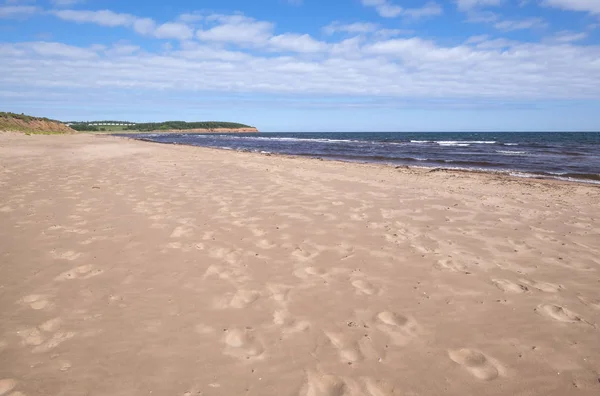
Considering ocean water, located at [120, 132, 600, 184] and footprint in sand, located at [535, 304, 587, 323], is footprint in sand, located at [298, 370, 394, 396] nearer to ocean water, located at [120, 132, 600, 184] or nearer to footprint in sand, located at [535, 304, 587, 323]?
footprint in sand, located at [535, 304, 587, 323]

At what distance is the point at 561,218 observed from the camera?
7348mm

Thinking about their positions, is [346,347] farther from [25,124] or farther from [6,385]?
[25,124]

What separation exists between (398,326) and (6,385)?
2975 mm

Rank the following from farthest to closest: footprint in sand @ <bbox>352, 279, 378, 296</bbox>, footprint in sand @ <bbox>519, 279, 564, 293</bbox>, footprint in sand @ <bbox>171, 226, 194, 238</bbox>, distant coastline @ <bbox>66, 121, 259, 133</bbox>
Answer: distant coastline @ <bbox>66, 121, 259, 133</bbox> → footprint in sand @ <bbox>171, 226, 194, 238</bbox> → footprint in sand @ <bbox>519, 279, 564, 293</bbox> → footprint in sand @ <bbox>352, 279, 378, 296</bbox>

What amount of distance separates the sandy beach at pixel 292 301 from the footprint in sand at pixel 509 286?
0.02 meters

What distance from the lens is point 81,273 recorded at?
4.18 metres

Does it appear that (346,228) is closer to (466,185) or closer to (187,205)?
(187,205)

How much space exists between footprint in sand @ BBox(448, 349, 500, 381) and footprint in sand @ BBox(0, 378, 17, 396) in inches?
124

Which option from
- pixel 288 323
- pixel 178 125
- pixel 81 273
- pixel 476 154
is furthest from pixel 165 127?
pixel 288 323

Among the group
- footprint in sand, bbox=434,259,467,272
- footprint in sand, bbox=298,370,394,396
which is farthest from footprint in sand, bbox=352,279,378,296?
footprint in sand, bbox=298,370,394,396

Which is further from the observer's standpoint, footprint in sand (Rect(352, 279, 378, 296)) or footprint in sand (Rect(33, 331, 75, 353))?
footprint in sand (Rect(352, 279, 378, 296))

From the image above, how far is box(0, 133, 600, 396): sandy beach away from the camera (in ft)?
8.71

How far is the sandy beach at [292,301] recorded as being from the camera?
265cm

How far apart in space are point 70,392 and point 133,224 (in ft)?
12.7
